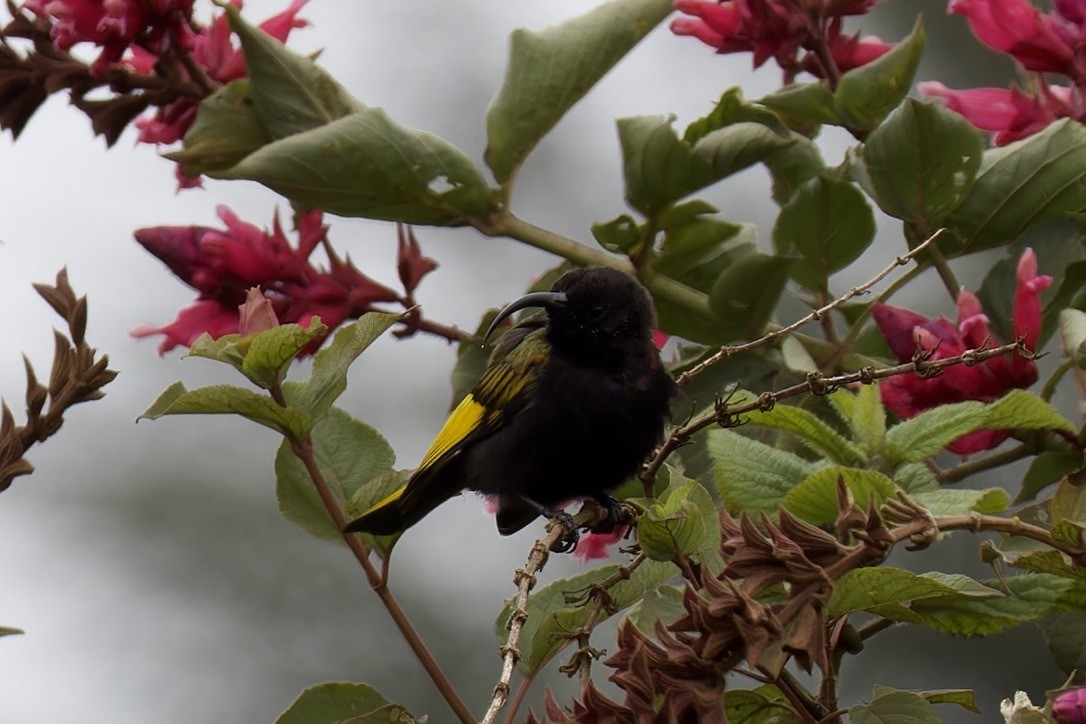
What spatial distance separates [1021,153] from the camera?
1.51 metres

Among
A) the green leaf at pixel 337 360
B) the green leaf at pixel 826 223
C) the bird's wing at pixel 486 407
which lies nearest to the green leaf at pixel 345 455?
the green leaf at pixel 337 360

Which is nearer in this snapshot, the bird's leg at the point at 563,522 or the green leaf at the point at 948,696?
the green leaf at the point at 948,696

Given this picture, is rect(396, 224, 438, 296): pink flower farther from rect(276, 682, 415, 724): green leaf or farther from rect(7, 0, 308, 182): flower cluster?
rect(276, 682, 415, 724): green leaf

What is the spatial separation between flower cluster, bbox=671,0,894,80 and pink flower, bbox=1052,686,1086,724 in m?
0.94

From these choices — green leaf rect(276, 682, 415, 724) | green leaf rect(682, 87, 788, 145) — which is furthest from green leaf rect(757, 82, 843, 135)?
green leaf rect(276, 682, 415, 724)

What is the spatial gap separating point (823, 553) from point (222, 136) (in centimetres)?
106

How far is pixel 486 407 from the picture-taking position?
189 centimetres

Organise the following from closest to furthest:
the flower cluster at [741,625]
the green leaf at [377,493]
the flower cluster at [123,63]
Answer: the flower cluster at [741,625] < the green leaf at [377,493] < the flower cluster at [123,63]

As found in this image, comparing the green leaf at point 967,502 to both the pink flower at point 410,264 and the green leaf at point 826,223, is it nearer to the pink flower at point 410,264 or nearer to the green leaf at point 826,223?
the green leaf at point 826,223

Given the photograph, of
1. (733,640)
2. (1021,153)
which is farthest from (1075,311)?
(733,640)

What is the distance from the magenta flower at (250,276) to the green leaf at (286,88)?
4.4 inches

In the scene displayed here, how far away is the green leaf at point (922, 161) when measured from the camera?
1456 mm

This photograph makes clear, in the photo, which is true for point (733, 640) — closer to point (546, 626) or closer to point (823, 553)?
point (823, 553)

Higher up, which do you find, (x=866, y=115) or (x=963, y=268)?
(x=866, y=115)
